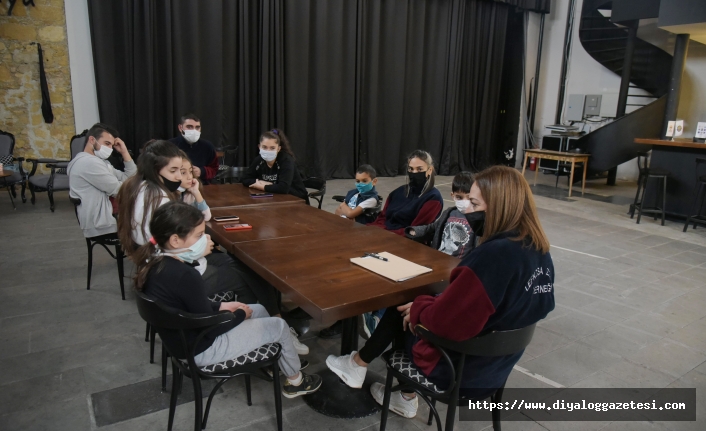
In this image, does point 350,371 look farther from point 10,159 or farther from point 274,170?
point 10,159

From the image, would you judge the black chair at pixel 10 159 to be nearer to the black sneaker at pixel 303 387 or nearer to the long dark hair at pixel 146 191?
the long dark hair at pixel 146 191

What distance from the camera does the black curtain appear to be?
21.4ft

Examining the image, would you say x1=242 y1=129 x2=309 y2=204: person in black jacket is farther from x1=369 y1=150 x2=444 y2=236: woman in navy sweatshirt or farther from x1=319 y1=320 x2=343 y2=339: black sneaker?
x1=319 y1=320 x2=343 y2=339: black sneaker

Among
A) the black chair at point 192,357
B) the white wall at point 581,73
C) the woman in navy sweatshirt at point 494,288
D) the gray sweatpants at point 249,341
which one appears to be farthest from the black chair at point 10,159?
the white wall at point 581,73

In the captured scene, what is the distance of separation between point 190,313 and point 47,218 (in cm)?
463

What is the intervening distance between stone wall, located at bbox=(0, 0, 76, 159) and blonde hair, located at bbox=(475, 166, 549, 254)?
6569 mm

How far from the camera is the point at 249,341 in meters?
1.76

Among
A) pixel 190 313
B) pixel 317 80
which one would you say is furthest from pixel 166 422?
pixel 317 80

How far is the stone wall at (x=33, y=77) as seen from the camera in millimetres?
5953

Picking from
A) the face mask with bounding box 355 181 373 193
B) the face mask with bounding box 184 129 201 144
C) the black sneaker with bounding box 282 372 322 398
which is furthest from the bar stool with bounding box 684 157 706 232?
the face mask with bounding box 184 129 201 144

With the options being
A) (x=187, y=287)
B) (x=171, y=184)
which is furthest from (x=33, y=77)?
(x=187, y=287)

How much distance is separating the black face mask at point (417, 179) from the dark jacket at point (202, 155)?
7.23 feet

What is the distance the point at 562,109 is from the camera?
420 inches

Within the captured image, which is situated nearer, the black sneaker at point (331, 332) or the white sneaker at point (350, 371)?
the white sneaker at point (350, 371)
